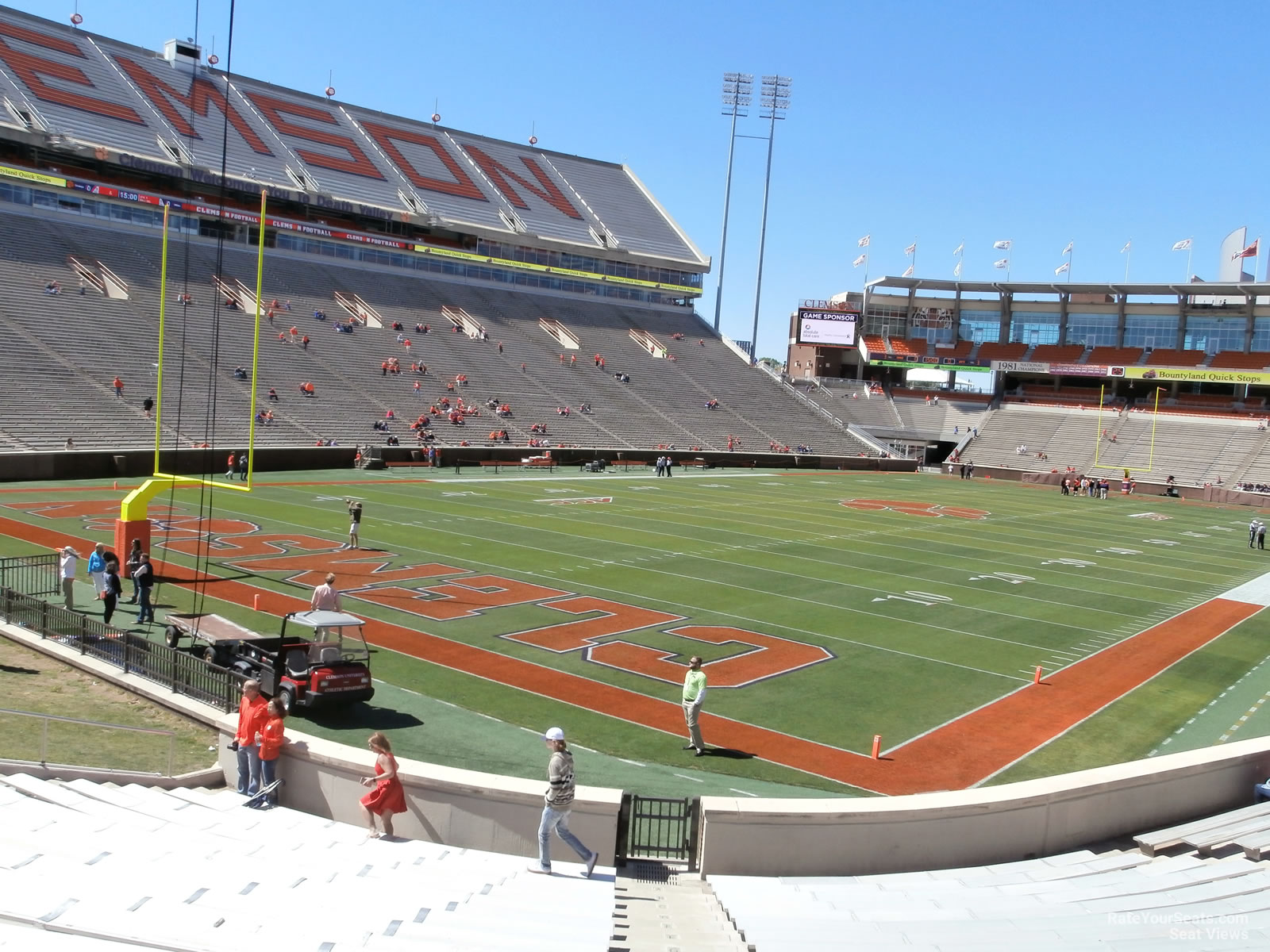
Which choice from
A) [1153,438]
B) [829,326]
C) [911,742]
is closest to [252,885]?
[911,742]

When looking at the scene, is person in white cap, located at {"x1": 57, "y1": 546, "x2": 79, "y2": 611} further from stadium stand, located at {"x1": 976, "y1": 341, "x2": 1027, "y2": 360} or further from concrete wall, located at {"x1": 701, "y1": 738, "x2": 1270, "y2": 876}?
stadium stand, located at {"x1": 976, "y1": 341, "x2": 1027, "y2": 360}

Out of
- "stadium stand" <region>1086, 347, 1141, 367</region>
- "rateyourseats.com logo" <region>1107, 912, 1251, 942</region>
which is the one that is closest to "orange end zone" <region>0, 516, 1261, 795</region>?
"rateyourseats.com logo" <region>1107, 912, 1251, 942</region>

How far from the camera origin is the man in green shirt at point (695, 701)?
41.5ft

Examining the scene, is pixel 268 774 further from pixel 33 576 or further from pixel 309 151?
pixel 309 151

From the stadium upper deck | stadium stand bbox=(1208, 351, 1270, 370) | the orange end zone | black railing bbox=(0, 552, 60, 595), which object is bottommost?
the orange end zone

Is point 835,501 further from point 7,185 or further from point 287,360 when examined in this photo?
point 7,185

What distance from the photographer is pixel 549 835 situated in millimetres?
8516

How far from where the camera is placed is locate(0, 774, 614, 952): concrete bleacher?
592cm


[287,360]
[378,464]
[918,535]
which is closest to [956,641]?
[918,535]

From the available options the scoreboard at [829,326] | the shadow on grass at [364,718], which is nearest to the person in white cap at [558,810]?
the shadow on grass at [364,718]

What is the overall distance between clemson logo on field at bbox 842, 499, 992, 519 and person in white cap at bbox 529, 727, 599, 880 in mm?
34842

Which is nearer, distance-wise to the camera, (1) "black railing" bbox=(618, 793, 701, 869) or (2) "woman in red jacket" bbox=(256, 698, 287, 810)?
(1) "black railing" bbox=(618, 793, 701, 869)

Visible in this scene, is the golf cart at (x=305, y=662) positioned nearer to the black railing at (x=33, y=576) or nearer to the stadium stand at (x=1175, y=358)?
the black railing at (x=33, y=576)

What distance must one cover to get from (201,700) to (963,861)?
29.3 ft
